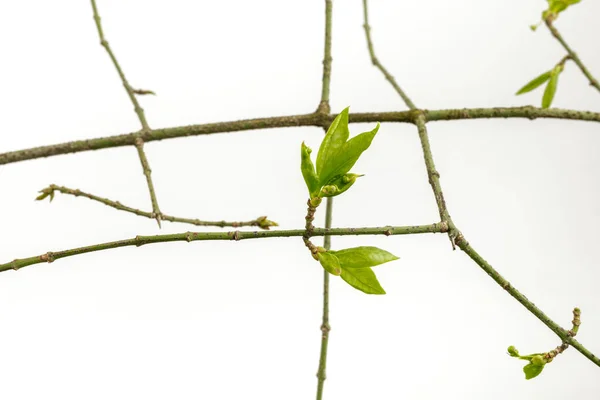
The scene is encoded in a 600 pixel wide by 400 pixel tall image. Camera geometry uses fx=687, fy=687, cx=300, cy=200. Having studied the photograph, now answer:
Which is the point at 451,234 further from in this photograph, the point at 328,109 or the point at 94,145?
the point at 94,145

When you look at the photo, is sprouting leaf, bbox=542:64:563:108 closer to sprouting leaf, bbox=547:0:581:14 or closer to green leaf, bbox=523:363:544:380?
sprouting leaf, bbox=547:0:581:14

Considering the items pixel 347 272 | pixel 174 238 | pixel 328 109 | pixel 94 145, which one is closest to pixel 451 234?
pixel 347 272

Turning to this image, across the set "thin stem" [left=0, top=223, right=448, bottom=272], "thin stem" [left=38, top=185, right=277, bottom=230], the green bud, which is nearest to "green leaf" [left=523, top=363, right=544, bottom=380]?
the green bud

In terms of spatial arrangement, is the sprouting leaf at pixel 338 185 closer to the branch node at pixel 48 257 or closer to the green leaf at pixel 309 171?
the green leaf at pixel 309 171

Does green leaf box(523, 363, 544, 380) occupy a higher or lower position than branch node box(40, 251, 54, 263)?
lower

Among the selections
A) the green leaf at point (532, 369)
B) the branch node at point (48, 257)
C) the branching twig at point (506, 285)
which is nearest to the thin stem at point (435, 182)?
the branching twig at point (506, 285)

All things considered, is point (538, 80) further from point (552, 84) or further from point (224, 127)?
point (224, 127)

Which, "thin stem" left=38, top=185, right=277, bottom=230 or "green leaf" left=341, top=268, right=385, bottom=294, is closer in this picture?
"green leaf" left=341, top=268, right=385, bottom=294

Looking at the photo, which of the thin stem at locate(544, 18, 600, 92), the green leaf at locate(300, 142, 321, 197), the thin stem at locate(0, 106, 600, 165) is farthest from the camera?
the thin stem at locate(0, 106, 600, 165)
